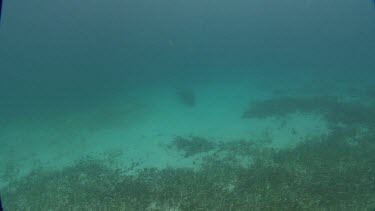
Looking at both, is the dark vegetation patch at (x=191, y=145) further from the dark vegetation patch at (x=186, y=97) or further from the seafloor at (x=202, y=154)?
the dark vegetation patch at (x=186, y=97)

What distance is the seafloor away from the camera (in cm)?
1620

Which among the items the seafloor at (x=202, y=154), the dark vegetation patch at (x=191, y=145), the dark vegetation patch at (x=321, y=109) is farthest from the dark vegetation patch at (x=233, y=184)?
the dark vegetation patch at (x=321, y=109)

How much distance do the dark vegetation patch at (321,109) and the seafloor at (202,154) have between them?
0.10 metres

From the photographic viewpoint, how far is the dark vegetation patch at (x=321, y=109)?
2606cm

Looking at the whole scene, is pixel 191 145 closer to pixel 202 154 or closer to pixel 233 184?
pixel 202 154

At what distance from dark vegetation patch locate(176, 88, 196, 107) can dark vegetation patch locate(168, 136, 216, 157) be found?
11.9m

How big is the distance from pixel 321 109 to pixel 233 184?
1697 centimetres

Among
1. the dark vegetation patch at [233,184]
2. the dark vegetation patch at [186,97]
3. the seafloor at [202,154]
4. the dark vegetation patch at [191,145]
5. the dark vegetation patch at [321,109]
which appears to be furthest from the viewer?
the dark vegetation patch at [186,97]

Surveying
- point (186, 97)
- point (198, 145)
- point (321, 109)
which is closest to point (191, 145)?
point (198, 145)

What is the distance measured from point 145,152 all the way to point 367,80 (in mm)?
34632

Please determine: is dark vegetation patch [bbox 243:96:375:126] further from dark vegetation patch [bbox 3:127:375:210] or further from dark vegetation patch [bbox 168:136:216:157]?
dark vegetation patch [bbox 168:136:216:157]

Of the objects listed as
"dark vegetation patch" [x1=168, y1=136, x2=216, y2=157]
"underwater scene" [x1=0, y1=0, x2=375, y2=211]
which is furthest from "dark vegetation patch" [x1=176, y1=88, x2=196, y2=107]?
"dark vegetation patch" [x1=168, y1=136, x2=216, y2=157]

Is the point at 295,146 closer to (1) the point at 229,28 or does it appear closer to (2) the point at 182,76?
(2) the point at 182,76

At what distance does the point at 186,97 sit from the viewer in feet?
138
